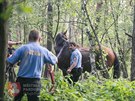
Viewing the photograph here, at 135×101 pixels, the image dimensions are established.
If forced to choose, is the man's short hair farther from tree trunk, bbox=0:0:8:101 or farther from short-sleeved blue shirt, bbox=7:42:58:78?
tree trunk, bbox=0:0:8:101

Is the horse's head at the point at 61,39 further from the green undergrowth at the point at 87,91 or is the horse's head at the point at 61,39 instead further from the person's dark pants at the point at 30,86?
the person's dark pants at the point at 30,86

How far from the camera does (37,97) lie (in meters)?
5.24

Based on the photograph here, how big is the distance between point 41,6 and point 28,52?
31.1 feet

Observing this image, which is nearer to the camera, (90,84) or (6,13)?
(6,13)

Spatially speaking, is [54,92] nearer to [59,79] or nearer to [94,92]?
[59,79]

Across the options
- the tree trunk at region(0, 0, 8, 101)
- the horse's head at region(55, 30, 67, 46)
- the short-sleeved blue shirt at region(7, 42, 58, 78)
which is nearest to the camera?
the tree trunk at region(0, 0, 8, 101)

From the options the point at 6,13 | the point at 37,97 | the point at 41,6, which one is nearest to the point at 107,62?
the point at 41,6

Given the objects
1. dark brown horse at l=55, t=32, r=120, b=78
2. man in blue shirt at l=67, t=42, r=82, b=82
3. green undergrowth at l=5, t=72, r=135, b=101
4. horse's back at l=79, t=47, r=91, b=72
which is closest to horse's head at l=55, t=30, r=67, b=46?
dark brown horse at l=55, t=32, r=120, b=78

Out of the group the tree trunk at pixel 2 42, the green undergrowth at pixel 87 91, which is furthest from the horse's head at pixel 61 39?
the tree trunk at pixel 2 42

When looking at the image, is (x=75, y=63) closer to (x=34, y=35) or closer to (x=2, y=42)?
(x=34, y=35)

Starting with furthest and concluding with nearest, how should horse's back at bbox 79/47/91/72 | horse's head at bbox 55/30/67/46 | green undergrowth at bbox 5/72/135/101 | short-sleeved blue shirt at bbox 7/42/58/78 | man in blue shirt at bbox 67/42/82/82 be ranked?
horse's back at bbox 79/47/91/72 → horse's head at bbox 55/30/67/46 → man in blue shirt at bbox 67/42/82/82 → green undergrowth at bbox 5/72/135/101 → short-sleeved blue shirt at bbox 7/42/58/78

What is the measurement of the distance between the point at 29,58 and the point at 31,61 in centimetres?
6

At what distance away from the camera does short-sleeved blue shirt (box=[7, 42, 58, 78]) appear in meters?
5.01

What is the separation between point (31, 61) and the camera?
5.05m
